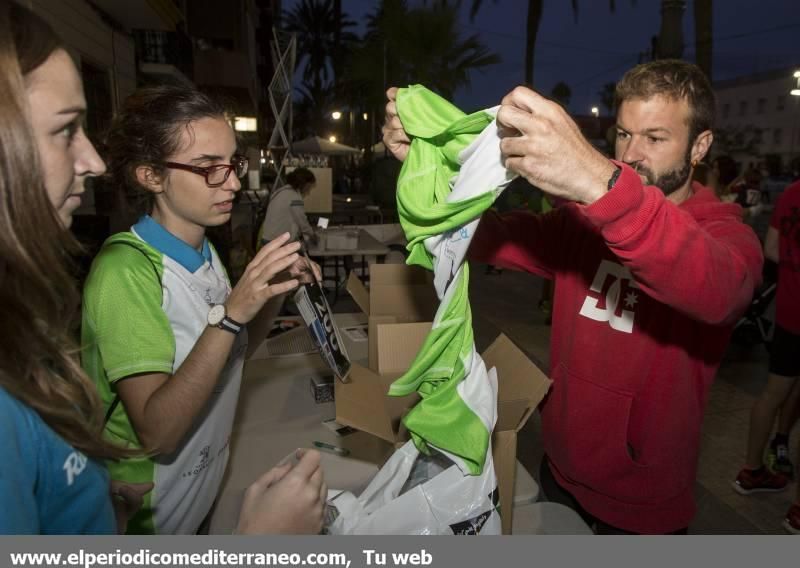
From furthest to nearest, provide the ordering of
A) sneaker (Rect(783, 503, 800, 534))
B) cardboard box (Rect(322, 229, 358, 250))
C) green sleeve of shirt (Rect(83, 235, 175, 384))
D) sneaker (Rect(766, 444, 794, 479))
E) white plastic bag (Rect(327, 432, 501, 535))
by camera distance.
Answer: cardboard box (Rect(322, 229, 358, 250)), sneaker (Rect(766, 444, 794, 479)), sneaker (Rect(783, 503, 800, 534)), green sleeve of shirt (Rect(83, 235, 175, 384)), white plastic bag (Rect(327, 432, 501, 535))

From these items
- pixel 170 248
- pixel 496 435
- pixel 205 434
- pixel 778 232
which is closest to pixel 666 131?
pixel 496 435

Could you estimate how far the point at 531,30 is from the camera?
14.3m

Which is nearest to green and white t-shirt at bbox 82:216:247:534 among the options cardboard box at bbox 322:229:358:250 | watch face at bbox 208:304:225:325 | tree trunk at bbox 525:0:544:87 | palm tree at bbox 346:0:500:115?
watch face at bbox 208:304:225:325

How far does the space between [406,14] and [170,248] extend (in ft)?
65.2

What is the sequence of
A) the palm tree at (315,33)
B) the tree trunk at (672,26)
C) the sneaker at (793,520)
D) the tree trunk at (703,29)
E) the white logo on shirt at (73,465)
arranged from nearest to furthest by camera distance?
the white logo on shirt at (73,465), the sneaker at (793,520), the tree trunk at (672,26), the tree trunk at (703,29), the palm tree at (315,33)

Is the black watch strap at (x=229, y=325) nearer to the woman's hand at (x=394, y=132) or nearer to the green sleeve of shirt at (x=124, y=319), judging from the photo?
the green sleeve of shirt at (x=124, y=319)

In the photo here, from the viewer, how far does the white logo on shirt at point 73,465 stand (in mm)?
846

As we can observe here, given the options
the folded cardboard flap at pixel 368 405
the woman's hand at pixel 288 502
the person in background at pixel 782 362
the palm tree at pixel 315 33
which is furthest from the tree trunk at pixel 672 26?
the palm tree at pixel 315 33

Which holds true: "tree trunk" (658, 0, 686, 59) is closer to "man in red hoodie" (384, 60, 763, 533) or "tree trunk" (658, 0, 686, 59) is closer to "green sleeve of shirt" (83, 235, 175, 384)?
"man in red hoodie" (384, 60, 763, 533)

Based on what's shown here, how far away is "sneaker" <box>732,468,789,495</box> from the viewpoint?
130 inches

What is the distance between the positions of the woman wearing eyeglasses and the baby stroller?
583 cm

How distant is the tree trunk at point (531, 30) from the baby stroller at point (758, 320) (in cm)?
1003

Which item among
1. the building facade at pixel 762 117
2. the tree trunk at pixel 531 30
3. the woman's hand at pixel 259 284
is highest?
the building facade at pixel 762 117

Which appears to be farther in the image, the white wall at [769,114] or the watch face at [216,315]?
the white wall at [769,114]
